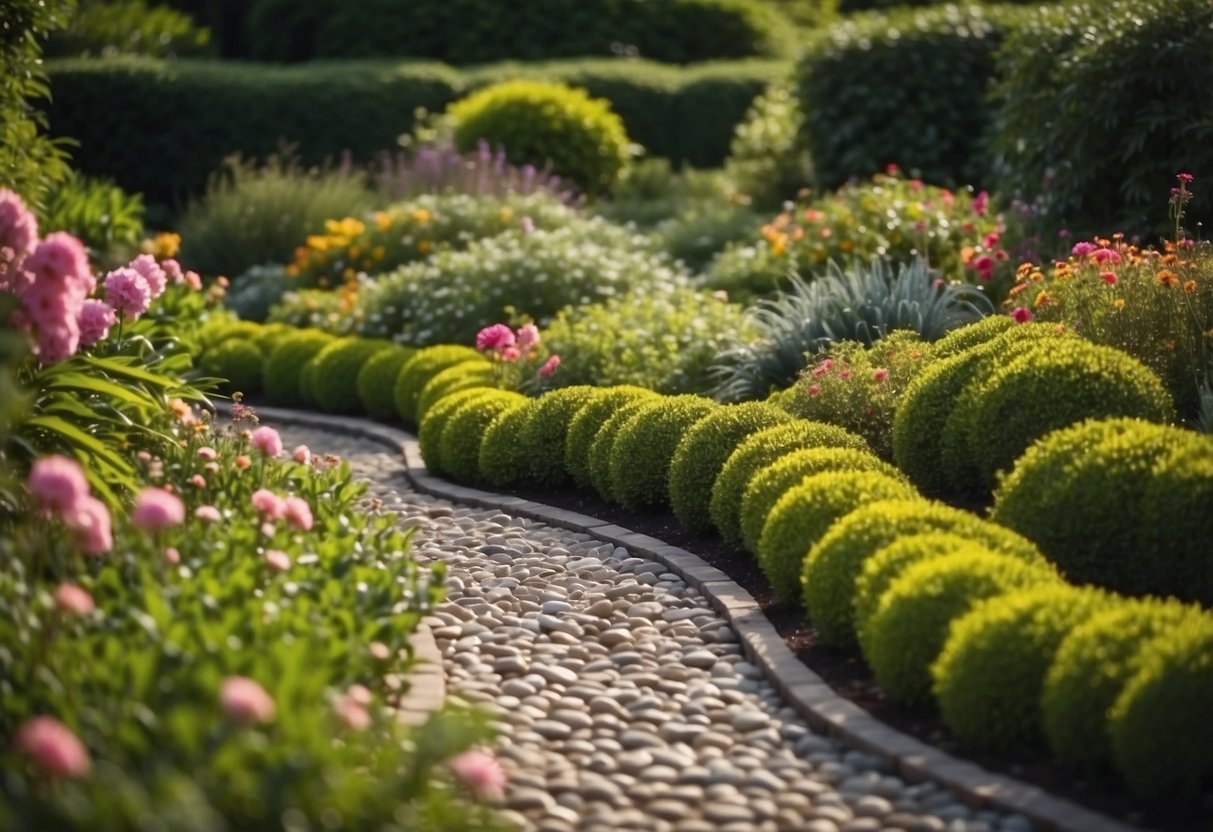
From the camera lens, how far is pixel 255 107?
17.6m

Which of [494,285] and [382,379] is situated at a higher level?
[494,285]

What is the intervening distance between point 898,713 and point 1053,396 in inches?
63.4

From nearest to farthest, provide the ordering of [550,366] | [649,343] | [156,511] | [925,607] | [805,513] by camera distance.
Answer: [156,511] → [925,607] → [805,513] → [550,366] → [649,343]

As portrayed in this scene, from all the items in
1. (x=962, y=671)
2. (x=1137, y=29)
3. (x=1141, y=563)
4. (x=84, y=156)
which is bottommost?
(x=84, y=156)

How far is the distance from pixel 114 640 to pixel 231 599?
58 cm

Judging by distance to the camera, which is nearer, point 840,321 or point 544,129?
point 840,321

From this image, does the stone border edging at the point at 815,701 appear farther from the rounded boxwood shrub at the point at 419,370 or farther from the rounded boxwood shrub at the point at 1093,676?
the rounded boxwood shrub at the point at 419,370

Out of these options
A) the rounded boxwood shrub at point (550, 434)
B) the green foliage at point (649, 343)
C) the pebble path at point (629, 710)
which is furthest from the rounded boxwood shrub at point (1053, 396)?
the green foliage at point (649, 343)

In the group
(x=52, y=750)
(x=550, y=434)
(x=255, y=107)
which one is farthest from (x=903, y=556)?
(x=255, y=107)

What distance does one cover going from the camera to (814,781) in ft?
13.2

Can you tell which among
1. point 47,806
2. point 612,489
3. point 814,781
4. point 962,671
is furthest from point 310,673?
point 612,489

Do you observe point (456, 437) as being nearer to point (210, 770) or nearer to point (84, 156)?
point (210, 770)

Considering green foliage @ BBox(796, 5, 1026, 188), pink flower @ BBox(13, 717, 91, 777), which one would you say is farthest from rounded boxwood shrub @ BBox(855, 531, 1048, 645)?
green foliage @ BBox(796, 5, 1026, 188)

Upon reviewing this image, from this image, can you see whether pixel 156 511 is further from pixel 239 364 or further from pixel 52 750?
pixel 239 364
